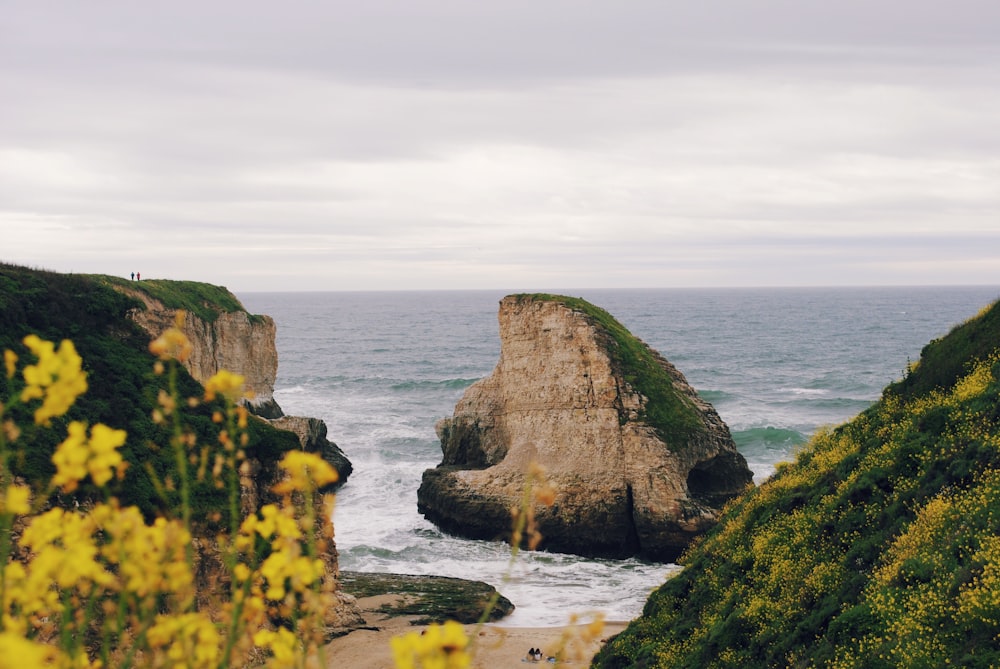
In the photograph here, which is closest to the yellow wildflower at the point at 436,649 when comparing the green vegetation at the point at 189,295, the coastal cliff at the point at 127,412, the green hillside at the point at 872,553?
the green hillside at the point at 872,553

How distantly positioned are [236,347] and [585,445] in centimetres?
2432

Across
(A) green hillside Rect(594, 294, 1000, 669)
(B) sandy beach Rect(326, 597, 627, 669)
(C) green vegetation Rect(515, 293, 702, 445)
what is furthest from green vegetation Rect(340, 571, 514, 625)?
(C) green vegetation Rect(515, 293, 702, 445)

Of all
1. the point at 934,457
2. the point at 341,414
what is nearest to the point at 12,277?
the point at 934,457

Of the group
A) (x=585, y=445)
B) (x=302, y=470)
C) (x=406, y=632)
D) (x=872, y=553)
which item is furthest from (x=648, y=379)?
(x=302, y=470)

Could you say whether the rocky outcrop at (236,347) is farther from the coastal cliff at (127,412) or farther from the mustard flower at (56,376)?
the mustard flower at (56,376)

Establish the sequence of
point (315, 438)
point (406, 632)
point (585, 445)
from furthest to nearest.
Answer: point (315, 438) → point (585, 445) → point (406, 632)

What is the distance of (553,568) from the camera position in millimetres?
36406

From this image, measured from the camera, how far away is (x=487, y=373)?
102812mm

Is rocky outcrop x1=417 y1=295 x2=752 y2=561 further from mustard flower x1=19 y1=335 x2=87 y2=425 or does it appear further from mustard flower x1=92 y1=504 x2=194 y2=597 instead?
mustard flower x1=19 y1=335 x2=87 y2=425

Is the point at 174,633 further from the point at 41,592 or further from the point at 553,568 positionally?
the point at 553,568

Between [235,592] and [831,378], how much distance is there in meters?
96.5

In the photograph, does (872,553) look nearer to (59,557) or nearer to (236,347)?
(59,557)

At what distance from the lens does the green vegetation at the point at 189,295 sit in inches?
1692

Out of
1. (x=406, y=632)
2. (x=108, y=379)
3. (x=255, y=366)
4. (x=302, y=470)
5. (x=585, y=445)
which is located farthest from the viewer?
(x=255, y=366)
